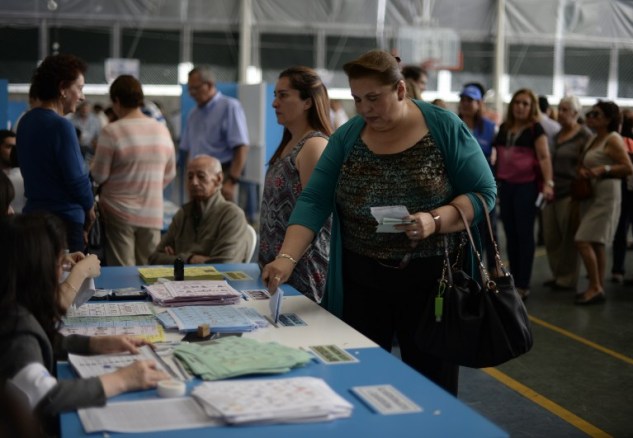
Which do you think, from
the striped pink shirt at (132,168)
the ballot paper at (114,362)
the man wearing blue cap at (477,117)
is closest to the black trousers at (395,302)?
the ballot paper at (114,362)

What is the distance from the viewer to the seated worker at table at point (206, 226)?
443 cm

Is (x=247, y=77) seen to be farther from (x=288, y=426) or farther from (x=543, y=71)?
(x=288, y=426)

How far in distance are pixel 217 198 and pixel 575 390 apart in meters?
2.06

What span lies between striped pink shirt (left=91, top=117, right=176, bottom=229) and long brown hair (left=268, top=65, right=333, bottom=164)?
6.04ft

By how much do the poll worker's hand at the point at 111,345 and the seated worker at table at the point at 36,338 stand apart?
0.33 ft

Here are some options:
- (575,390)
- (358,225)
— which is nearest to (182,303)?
(358,225)

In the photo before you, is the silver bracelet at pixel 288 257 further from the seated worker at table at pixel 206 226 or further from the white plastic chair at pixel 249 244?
the white plastic chair at pixel 249 244

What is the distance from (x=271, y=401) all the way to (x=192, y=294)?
1.13 meters

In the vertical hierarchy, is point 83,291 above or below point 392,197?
below

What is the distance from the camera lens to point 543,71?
17.4 metres

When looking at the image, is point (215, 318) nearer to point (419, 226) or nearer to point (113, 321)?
point (113, 321)

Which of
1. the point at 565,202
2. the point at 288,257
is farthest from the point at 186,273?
the point at 565,202

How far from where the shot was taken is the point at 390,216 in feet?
8.51

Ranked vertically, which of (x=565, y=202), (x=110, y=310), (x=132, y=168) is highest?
(x=132, y=168)
